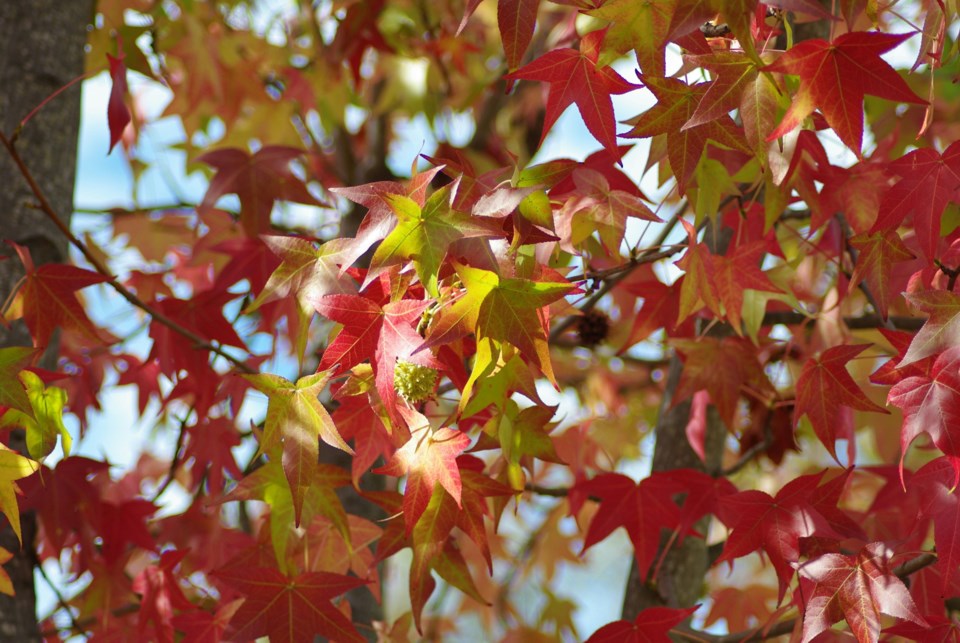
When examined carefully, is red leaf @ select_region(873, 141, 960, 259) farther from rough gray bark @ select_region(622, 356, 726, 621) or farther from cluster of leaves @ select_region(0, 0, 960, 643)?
rough gray bark @ select_region(622, 356, 726, 621)

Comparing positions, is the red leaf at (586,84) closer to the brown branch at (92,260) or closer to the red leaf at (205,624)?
the brown branch at (92,260)

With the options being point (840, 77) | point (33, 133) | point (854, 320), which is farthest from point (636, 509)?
point (33, 133)

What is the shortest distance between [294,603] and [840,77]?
76 cm

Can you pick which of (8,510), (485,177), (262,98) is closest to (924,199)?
(485,177)

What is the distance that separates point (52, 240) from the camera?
4.76 ft

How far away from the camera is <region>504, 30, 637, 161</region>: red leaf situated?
0.95m

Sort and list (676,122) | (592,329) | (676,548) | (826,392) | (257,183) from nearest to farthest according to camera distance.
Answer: (676,122) → (826,392) → (257,183) → (676,548) → (592,329)

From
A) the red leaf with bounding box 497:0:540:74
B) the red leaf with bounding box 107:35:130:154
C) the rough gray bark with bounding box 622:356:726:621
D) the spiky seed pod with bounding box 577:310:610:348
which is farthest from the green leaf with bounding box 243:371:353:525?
the spiky seed pod with bounding box 577:310:610:348

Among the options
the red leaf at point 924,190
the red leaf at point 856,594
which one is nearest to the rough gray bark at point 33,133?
the red leaf at point 856,594

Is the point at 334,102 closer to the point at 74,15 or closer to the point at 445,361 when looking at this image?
the point at 74,15

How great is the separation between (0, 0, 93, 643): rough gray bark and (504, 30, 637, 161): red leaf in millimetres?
842

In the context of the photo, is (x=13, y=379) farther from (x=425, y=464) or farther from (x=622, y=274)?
(x=622, y=274)

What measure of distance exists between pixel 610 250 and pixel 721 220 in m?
0.61

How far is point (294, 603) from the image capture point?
40.0 inches
